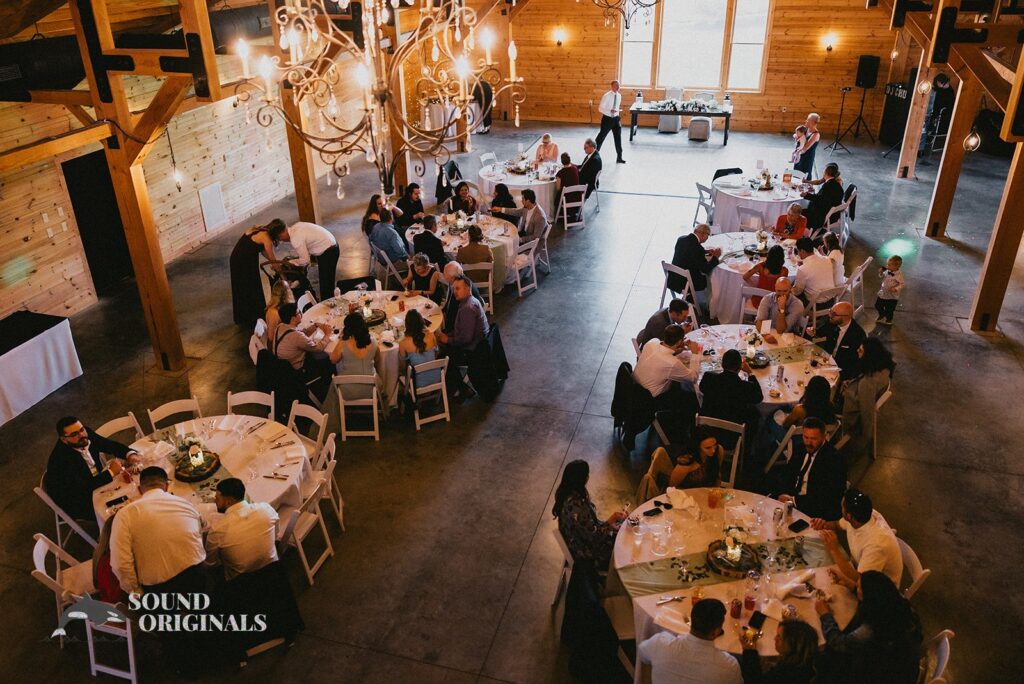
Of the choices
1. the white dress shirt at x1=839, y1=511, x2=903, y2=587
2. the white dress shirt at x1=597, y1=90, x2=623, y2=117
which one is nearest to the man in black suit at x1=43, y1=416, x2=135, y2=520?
the white dress shirt at x1=839, y1=511, x2=903, y2=587

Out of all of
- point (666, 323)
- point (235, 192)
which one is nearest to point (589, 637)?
point (666, 323)

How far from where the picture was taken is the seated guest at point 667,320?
6680mm

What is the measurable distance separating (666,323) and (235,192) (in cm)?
855

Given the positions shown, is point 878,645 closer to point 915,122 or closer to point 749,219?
point 749,219

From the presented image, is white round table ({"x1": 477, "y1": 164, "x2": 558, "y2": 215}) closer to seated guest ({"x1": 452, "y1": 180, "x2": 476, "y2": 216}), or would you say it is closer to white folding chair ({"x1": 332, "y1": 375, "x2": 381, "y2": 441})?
seated guest ({"x1": 452, "y1": 180, "x2": 476, "y2": 216})

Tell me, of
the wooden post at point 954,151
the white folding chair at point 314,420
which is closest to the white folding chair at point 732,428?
the white folding chair at point 314,420

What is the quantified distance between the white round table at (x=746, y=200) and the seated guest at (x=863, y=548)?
21.3ft

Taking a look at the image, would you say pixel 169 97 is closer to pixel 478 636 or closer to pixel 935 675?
pixel 478 636

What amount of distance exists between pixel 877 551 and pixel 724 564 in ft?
2.84

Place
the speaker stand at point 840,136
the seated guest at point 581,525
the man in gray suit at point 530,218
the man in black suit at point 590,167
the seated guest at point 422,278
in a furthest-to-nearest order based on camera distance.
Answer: the speaker stand at point 840,136 → the man in black suit at point 590,167 → the man in gray suit at point 530,218 → the seated guest at point 422,278 → the seated guest at point 581,525

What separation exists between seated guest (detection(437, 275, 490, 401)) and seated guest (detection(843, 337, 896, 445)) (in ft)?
11.0

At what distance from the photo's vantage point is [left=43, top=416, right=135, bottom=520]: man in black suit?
5.28 m

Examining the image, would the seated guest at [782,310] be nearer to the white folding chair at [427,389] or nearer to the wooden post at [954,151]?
the white folding chair at [427,389]

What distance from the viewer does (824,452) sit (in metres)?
5.10
